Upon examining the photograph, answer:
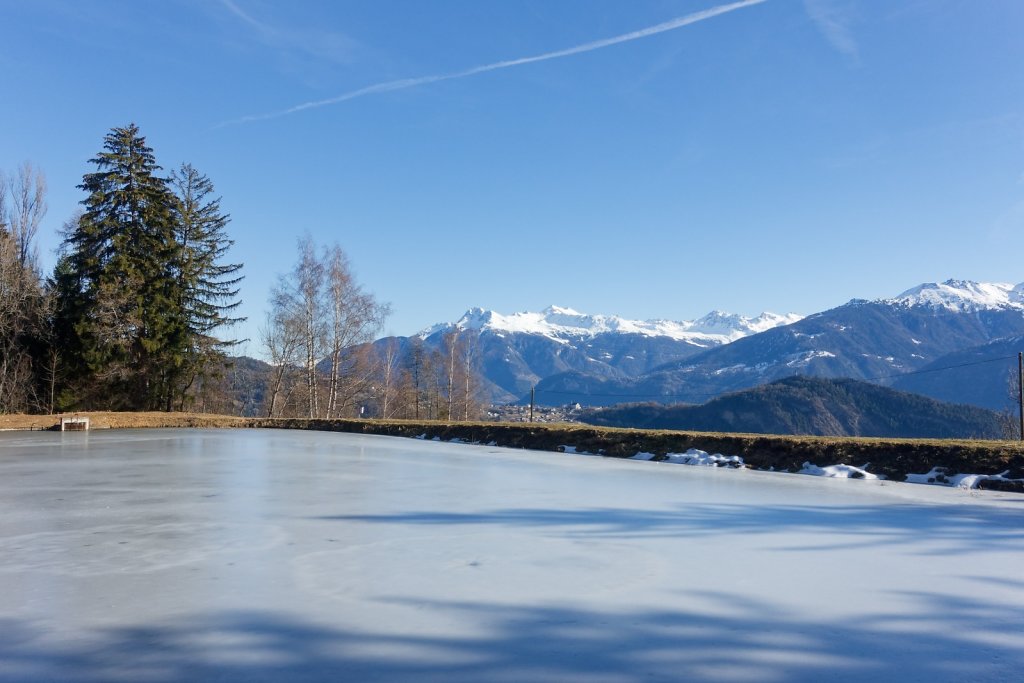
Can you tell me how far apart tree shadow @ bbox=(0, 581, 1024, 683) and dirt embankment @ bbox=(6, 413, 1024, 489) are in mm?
6345

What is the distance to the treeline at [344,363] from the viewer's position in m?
25.9

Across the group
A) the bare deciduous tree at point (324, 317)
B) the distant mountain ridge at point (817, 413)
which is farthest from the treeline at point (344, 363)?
the distant mountain ridge at point (817, 413)

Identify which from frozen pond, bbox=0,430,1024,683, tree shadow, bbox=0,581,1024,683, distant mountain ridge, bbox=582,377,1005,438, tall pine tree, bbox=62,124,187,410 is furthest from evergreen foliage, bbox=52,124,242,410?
distant mountain ridge, bbox=582,377,1005,438

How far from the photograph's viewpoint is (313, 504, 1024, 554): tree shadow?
452cm

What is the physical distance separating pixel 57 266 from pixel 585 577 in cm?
3056

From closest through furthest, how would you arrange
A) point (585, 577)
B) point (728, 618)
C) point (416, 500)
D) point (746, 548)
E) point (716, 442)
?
1. point (728, 618)
2. point (585, 577)
3. point (746, 548)
4. point (416, 500)
5. point (716, 442)

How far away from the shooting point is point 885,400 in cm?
8412

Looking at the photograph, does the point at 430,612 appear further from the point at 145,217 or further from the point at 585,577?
the point at 145,217

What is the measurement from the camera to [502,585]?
3328 millimetres

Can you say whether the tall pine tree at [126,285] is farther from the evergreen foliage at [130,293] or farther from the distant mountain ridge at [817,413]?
the distant mountain ridge at [817,413]

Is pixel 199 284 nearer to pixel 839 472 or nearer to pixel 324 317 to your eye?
pixel 324 317

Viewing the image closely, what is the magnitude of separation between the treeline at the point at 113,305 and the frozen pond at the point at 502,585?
1920cm

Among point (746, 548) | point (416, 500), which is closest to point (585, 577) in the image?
point (746, 548)

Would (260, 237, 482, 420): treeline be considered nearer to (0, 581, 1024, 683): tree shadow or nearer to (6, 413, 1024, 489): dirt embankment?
(6, 413, 1024, 489): dirt embankment
